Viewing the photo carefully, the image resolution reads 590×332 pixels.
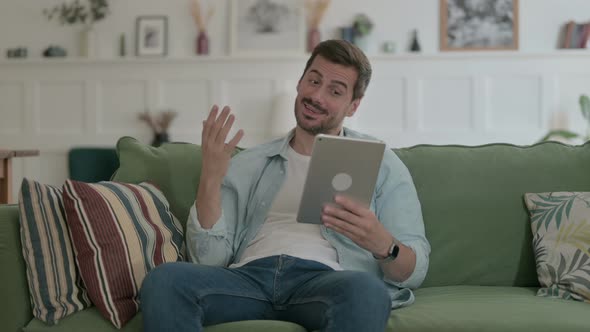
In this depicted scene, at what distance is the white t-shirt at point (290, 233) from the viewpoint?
5.84ft

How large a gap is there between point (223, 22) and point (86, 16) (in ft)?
3.68

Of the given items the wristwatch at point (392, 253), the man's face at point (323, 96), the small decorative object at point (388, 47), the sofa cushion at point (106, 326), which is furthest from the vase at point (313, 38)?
the sofa cushion at point (106, 326)

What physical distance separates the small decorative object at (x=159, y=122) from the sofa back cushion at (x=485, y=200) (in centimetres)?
355

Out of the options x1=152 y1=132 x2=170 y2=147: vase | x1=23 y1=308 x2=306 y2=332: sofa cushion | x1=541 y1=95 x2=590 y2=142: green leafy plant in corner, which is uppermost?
x1=541 y1=95 x2=590 y2=142: green leafy plant in corner

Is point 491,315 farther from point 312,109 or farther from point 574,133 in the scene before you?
point 574,133

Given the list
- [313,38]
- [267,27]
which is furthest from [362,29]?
[267,27]

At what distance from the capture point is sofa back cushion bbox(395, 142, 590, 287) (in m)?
2.01

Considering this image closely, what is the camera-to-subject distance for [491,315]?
164 cm

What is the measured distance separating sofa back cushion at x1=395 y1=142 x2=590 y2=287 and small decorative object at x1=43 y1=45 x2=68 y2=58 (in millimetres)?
4163

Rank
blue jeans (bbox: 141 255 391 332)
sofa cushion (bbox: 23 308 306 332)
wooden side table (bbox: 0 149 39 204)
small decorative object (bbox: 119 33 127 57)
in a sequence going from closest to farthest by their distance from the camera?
blue jeans (bbox: 141 255 391 332), sofa cushion (bbox: 23 308 306 332), wooden side table (bbox: 0 149 39 204), small decorative object (bbox: 119 33 127 57)

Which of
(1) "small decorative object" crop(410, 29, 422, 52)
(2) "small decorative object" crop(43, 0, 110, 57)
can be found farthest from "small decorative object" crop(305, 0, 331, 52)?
(2) "small decorative object" crop(43, 0, 110, 57)

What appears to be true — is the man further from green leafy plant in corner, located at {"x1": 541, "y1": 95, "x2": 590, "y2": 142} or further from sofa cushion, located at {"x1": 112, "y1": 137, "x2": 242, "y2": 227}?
green leafy plant in corner, located at {"x1": 541, "y1": 95, "x2": 590, "y2": 142}

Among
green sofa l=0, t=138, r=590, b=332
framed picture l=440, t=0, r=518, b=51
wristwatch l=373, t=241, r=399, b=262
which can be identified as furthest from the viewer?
framed picture l=440, t=0, r=518, b=51

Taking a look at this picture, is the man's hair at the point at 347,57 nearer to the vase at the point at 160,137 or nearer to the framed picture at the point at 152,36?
the vase at the point at 160,137
